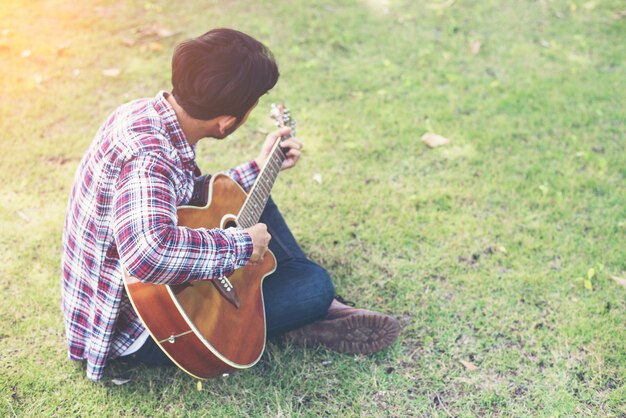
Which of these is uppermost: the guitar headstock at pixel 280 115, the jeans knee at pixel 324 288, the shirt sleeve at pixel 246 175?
the guitar headstock at pixel 280 115

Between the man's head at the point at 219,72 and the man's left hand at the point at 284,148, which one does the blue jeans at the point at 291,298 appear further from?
the man's head at the point at 219,72

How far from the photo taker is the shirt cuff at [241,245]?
2287mm

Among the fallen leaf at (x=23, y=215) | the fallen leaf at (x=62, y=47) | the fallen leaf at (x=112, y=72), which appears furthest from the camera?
the fallen leaf at (x=62, y=47)

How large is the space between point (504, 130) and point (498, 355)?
196 centimetres

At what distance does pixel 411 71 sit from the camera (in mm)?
4969

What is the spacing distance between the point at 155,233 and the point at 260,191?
31.7 inches

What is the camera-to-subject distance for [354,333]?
2.84 m

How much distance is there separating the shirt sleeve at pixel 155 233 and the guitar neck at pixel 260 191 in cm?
43

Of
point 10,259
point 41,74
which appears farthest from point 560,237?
point 41,74

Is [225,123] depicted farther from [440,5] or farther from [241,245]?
[440,5]

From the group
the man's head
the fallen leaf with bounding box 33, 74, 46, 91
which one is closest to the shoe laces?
the man's head

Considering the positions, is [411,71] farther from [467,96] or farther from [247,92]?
[247,92]

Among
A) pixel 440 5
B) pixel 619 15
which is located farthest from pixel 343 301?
pixel 619 15

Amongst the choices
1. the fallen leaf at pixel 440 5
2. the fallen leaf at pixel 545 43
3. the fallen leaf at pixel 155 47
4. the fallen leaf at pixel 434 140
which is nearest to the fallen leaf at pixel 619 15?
the fallen leaf at pixel 545 43
